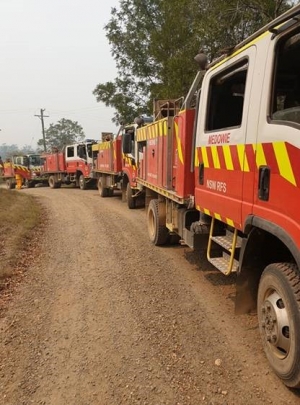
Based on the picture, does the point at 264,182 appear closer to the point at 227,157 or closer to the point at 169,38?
the point at 227,157

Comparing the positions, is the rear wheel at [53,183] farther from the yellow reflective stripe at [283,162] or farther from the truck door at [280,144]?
the yellow reflective stripe at [283,162]

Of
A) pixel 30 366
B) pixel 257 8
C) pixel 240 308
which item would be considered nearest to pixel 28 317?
pixel 30 366

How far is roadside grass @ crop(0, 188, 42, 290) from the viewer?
244 inches

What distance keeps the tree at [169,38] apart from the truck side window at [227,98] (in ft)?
1.82

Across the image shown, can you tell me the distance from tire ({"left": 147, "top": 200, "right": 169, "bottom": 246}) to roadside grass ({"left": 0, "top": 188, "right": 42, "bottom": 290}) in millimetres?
2354

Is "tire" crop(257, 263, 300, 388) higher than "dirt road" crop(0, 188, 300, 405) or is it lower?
higher

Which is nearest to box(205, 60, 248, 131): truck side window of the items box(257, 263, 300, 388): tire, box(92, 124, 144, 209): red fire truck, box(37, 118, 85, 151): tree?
box(257, 263, 300, 388): tire

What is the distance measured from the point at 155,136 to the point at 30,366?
4.44 meters

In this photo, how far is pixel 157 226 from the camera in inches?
277

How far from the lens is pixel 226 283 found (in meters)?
5.15

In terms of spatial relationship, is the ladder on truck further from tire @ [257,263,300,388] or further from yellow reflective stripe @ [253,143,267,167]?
yellow reflective stripe @ [253,143,267,167]

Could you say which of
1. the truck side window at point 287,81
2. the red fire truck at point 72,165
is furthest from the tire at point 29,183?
the truck side window at point 287,81

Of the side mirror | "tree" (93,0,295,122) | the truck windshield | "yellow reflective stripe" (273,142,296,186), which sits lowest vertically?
the truck windshield

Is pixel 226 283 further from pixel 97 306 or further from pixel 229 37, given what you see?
pixel 229 37
